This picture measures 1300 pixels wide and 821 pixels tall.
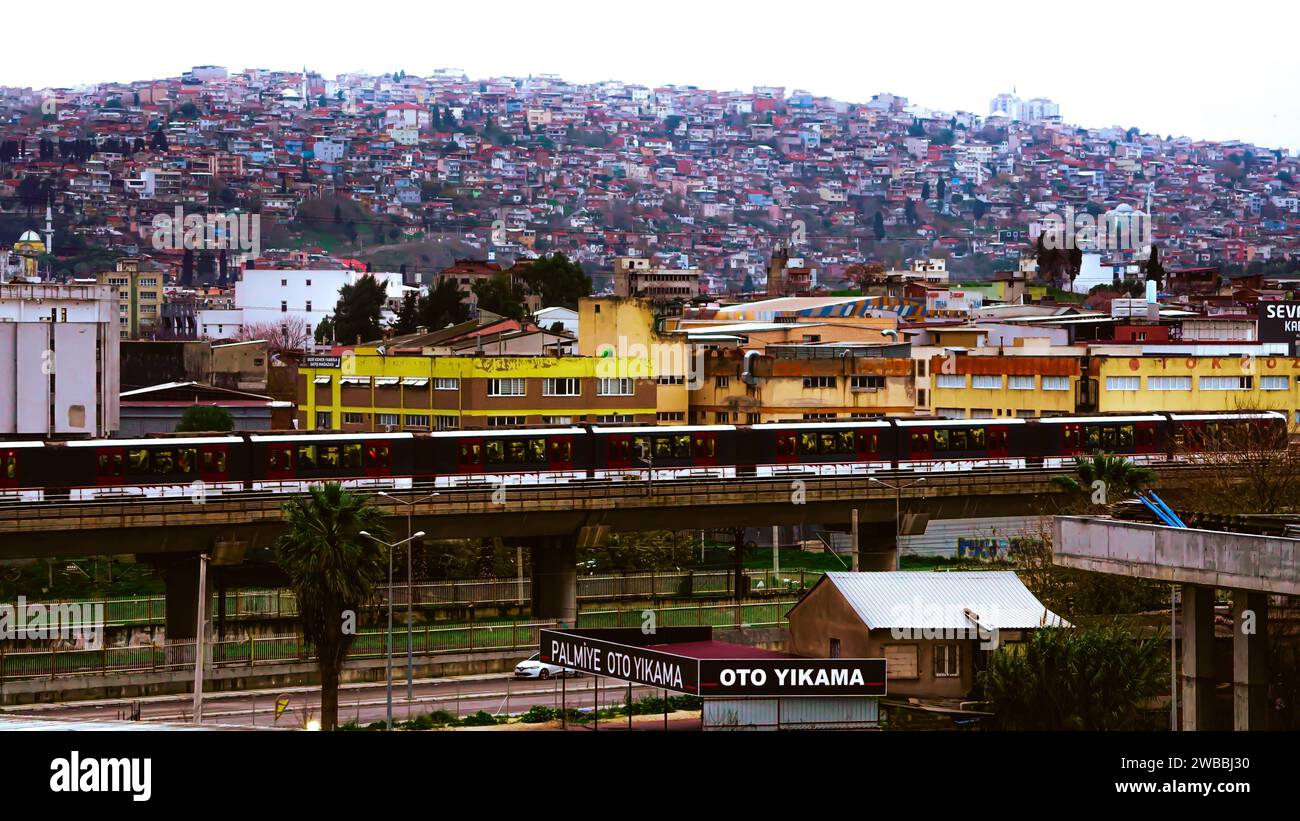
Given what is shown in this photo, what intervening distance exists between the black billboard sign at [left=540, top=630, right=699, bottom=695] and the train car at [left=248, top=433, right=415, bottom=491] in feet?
71.3

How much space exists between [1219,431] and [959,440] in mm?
9975

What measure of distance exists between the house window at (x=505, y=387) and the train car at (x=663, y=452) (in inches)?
879

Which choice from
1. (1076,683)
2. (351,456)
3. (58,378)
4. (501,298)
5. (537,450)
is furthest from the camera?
(501,298)

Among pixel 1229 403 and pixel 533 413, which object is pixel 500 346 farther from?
pixel 1229 403

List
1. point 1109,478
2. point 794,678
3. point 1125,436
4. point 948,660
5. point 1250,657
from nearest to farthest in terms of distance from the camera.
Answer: point 1250,657, point 794,678, point 948,660, point 1109,478, point 1125,436

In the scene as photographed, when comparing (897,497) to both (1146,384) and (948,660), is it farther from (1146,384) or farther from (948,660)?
(1146,384)

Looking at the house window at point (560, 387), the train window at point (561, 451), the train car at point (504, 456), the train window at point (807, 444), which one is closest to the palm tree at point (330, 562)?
the train car at point (504, 456)

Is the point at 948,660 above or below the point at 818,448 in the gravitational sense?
below

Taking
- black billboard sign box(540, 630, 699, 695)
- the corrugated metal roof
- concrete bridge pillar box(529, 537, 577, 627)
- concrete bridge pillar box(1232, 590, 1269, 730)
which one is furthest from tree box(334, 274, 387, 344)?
concrete bridge pillar box(1232, 590, 1269, 730)

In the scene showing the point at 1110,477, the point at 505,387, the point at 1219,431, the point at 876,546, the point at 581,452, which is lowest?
the point at 876,546

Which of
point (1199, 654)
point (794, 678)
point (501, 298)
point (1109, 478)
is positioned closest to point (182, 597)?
point (794, 678)

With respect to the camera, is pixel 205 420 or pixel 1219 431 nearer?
pixel 1219 431

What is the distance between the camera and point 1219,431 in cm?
7319
